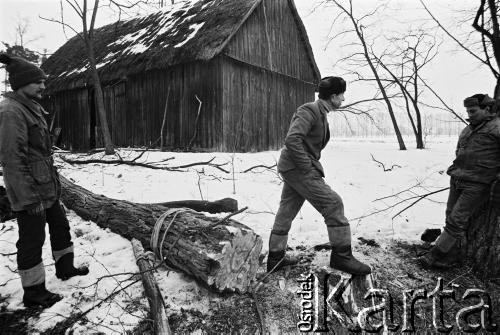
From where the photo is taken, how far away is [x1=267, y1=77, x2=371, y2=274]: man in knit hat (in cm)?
306

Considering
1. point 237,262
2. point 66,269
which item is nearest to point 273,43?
point 237,262

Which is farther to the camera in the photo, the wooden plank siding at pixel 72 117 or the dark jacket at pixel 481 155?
the wooden plank siding at pixel 72 117

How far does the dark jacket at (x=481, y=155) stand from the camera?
3.36m

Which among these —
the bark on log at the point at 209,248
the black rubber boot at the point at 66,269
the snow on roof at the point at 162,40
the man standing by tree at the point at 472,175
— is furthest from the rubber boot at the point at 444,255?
the snow on roof at the point at 162,40

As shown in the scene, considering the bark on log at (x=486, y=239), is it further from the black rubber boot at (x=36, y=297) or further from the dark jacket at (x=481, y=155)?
the black rubber boot at (x=36, y=297)

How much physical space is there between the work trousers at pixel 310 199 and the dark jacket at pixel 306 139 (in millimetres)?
84

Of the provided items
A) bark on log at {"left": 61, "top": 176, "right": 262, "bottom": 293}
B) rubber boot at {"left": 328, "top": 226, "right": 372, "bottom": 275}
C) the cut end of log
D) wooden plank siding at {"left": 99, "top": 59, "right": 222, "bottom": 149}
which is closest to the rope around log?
bark on log at {"left": 61, "top": 176, "right": 262, "bottom": 293}

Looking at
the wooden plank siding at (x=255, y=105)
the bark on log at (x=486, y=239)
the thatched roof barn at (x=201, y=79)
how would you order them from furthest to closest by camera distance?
the wooden plank siding at (x=255, y=105) < the thatched roof barn at (x=201, y=79) < the bark on log at (x=486, y=239)

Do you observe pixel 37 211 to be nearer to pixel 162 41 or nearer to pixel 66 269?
pixel 66 269

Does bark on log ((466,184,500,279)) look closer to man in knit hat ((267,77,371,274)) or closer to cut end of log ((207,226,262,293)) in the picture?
man in knit hat ((267,77,371,274))

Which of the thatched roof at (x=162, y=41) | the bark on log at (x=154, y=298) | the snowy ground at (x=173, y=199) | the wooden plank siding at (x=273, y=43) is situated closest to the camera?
the bark on log at (x=154, y=298)

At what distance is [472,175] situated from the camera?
11.2 feet

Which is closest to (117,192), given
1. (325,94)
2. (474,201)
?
(325,94)

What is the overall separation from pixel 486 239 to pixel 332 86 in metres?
2.24
